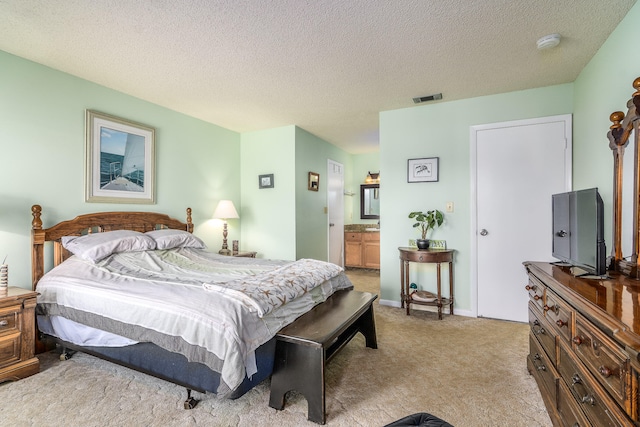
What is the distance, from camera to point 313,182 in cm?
487

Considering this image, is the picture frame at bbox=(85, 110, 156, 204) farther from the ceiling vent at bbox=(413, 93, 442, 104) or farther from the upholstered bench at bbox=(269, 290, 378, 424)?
the ceiling vent at bbox=(413, 93, 442, 104)

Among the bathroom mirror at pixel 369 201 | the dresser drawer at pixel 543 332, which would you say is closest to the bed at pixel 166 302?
the dresser drawer at pixel 543 332

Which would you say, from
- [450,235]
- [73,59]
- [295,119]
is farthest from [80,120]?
[450,235]

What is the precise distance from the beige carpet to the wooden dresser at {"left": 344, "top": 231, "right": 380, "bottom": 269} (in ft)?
10.4

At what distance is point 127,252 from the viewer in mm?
2701

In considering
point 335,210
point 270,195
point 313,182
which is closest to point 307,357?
point 270,195

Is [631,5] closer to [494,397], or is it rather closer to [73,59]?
[494,397]

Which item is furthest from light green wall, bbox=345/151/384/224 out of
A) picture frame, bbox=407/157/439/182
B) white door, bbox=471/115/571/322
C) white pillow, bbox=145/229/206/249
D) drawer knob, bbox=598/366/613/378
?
drawer knob, bbox=598/366/613/378

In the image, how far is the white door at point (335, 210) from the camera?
5500 mm

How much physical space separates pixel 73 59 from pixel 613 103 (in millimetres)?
4049

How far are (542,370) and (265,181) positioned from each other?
3.74 m

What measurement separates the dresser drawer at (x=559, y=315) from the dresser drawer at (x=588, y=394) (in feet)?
0.22

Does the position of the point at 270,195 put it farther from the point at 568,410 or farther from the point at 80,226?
the point at 568,410

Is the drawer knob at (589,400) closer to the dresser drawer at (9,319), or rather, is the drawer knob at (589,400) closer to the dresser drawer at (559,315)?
the dresser drawer at (559,315)
